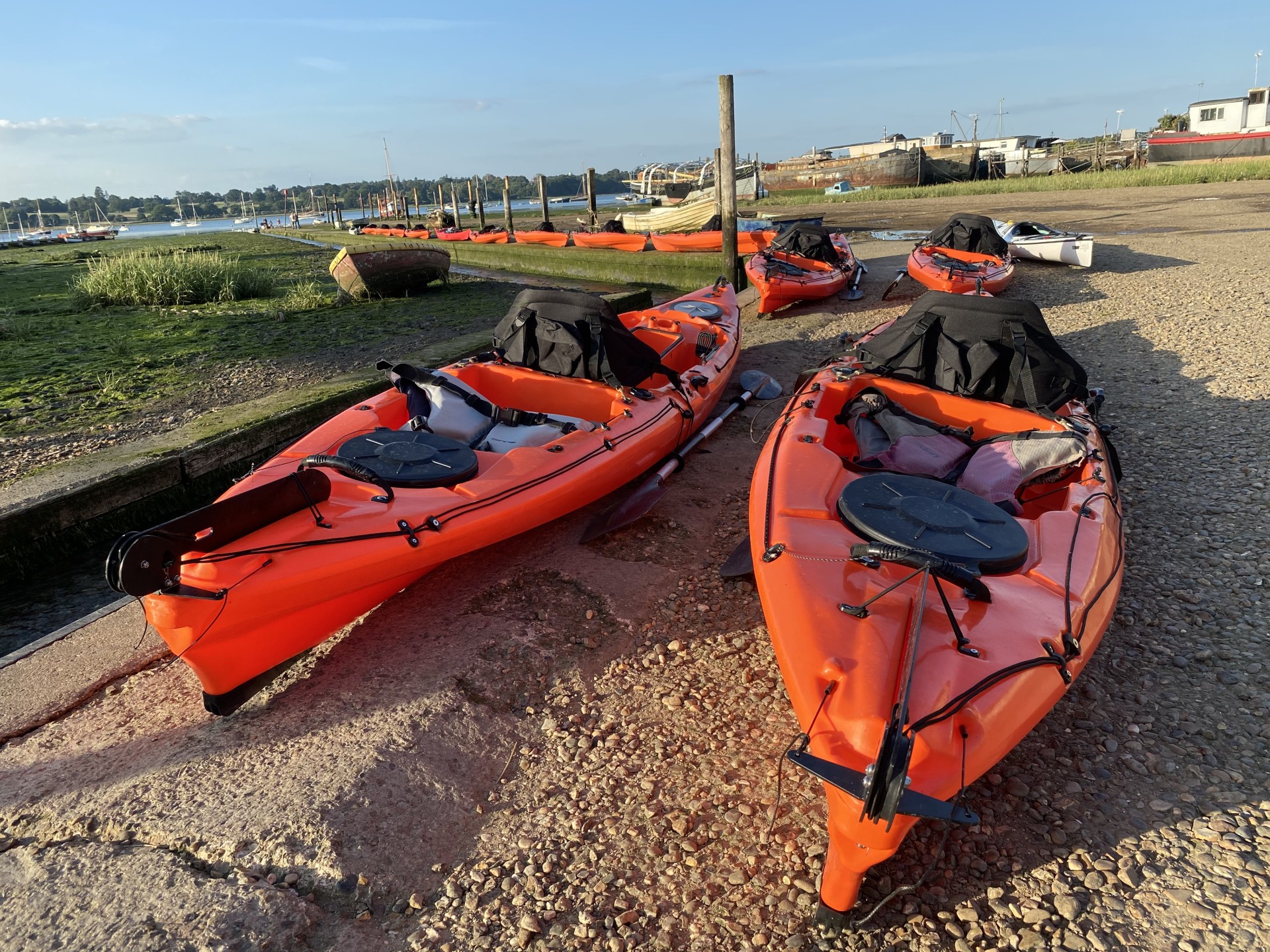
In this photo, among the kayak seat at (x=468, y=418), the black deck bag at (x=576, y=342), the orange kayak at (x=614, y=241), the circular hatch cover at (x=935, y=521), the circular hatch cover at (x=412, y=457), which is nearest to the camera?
the circular hatch cover at (x=935, y=521)

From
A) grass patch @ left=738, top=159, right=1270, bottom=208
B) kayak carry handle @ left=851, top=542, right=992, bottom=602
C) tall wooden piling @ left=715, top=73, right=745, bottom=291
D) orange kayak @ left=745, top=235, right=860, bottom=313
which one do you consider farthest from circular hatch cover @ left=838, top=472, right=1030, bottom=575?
grass patch @ left=738, top=159, right=1270, bottom=208

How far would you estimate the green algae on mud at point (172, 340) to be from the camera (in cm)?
684

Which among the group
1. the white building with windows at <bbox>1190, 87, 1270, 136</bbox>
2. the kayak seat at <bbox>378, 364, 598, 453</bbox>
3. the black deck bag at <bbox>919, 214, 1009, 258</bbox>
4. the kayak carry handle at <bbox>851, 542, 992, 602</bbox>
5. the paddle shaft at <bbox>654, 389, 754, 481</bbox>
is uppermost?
the white building with windows at <bbox>1190, 87, 1270, 136</bbox>

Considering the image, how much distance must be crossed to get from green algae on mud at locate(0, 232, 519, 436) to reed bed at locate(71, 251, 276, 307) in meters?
0.29

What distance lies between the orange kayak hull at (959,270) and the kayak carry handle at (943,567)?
723 centimetres

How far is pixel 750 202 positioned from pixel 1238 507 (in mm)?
32237

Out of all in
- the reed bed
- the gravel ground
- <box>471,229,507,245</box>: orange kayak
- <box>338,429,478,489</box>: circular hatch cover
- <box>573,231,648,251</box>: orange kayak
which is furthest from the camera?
<box>471,229,507,245</box>: orange kayak

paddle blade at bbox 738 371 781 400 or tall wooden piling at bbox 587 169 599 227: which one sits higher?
tall wooden piling at bbox 587 169 599 227

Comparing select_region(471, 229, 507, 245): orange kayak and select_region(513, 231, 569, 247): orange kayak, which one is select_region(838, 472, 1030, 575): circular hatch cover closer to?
select_region(513, 231, 569, 247): orange kayak

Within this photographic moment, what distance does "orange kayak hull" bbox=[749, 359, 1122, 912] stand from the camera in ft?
7.04

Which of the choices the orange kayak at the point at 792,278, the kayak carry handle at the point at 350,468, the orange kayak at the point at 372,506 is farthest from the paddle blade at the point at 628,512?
the orange kayak at the point at 792,278

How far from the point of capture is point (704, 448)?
586 centimetres

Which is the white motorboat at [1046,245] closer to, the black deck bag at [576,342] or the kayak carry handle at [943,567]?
the black deck bag at [576,342]

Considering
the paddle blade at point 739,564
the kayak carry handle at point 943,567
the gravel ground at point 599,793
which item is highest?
the kayak carry handle at point 943,567
